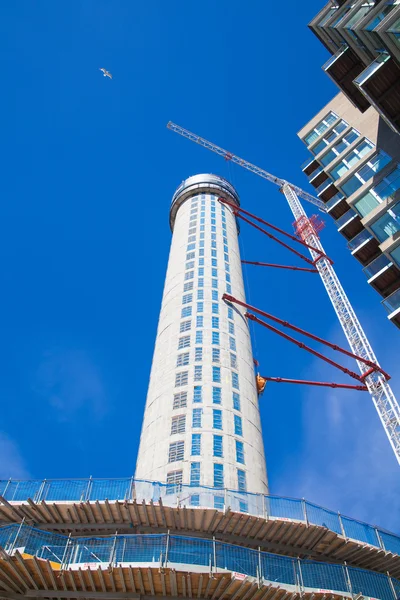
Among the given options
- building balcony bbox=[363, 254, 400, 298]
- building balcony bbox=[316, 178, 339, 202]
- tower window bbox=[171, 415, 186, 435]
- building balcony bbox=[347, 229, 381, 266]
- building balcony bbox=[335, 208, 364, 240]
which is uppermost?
building balcony bbox=[316, 178, 339, 202]

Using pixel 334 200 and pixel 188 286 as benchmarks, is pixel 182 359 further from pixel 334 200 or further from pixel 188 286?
pixel 334 200

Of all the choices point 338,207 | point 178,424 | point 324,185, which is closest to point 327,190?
point 324,185

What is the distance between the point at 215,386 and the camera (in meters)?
46.8

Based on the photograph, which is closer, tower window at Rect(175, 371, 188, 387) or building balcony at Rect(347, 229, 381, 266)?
building balcony at Rect(347, 229, 381, 266)

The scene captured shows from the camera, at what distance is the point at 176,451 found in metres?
40.9

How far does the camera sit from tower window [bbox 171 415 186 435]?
42.7 metres

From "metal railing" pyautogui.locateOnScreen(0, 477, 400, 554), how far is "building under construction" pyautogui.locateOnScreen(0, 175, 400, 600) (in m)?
0.07

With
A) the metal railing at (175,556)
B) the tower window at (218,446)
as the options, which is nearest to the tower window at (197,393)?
the tower window at (218,446)

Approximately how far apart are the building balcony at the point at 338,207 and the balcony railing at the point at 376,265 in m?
7.78

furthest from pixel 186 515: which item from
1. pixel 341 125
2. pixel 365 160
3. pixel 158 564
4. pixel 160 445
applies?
pixel 341 125

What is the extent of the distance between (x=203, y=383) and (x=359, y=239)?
2209 cm

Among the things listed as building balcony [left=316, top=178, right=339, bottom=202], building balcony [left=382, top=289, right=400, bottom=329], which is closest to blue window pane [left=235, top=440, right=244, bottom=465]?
building balcony [left=382, top=289, right=400, bottom=329]

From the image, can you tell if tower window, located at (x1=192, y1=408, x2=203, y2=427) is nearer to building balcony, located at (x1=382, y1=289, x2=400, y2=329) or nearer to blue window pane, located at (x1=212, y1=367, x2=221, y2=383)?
blue window pane, located at (x1=212, y1=367, x2=221, y2=383)

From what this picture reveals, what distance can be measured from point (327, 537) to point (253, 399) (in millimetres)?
20188
